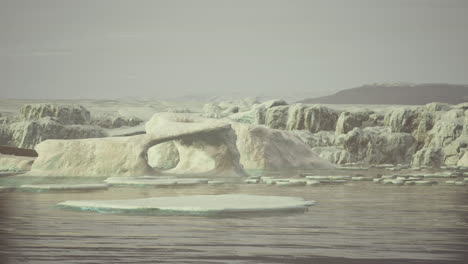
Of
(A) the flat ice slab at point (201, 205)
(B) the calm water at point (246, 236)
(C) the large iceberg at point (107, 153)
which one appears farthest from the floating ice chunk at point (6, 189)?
(A) the flat ice slab at point (201, 205)

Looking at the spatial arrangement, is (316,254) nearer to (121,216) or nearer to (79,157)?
(121,216)

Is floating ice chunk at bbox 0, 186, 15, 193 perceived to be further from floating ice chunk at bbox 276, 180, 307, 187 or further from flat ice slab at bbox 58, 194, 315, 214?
floating ice chunk at bbox 276, 180, 307, 187

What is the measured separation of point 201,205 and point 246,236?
5.95m

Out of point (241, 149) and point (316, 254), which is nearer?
point (316, 254)

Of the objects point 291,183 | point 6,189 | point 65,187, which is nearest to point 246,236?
point 65,187

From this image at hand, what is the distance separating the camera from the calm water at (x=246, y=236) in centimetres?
1299

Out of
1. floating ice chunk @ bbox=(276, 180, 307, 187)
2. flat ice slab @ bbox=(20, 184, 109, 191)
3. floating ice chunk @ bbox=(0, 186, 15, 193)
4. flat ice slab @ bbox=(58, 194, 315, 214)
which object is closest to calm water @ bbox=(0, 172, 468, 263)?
flat ice slab @ bbox=(58, 194, 315, 214)

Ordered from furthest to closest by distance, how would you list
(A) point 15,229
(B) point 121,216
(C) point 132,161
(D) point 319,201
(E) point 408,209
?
(C) point 132,161 < (D) point 319,201 < (E) point 408,209 < (B) point 121,216 < (A) point 15,229

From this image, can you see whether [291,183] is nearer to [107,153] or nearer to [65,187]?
[107,153]

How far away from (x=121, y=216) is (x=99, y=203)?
194 cm

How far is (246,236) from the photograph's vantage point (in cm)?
1555

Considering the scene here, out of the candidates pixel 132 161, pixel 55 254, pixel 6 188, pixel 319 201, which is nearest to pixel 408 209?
pixel 319 201

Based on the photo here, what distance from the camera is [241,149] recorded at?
56.4 meters

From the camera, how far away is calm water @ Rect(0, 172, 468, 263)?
13.0 meters
